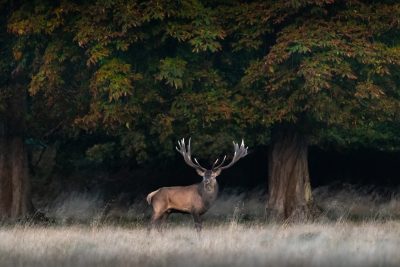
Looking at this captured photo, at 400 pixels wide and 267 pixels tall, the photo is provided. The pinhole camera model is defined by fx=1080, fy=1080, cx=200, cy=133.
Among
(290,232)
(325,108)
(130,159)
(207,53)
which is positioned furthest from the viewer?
(130,159)

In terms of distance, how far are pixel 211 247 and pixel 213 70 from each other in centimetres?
768

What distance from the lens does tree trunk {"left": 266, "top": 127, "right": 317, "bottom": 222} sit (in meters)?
26.2

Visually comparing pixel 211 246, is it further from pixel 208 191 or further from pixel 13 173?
pixel 13 173

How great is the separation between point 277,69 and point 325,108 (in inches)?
54.2

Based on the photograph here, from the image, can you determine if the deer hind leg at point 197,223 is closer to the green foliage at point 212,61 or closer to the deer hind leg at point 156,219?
the deer hind leg at point 156,219

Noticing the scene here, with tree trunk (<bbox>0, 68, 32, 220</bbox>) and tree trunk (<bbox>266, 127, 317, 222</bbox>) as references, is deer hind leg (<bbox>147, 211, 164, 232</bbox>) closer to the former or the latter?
tree trunk (<bbox>266, 127, 317, 222</bbox>)

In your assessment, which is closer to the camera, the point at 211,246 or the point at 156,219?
the point at 211,246

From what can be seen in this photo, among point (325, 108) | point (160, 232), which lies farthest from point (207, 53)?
point (160, 232)

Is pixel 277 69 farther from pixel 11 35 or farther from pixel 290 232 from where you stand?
pixel 11 35

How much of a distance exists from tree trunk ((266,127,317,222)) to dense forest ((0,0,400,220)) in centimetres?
3

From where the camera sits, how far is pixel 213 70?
24375 mm

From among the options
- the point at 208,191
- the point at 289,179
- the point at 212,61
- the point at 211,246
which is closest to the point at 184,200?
the point at 208,191

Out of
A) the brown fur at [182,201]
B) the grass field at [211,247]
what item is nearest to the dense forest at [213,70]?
the brown fur at [182,201]

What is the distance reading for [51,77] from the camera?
23906 mm
